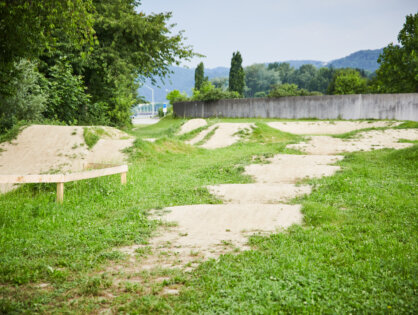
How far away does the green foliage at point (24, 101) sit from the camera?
14.3m

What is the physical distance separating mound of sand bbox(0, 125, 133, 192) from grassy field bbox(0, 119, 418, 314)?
293 centimetres

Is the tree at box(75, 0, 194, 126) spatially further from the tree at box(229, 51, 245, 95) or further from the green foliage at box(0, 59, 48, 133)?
the tree at box(229, 51, 245, 95)

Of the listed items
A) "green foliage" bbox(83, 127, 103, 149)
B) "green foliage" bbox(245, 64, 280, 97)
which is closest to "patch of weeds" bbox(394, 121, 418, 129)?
"green foliage" bbox(83, 127, 103, 149)

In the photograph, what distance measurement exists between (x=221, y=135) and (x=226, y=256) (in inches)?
625

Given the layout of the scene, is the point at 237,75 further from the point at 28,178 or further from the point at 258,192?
the point at 28,178

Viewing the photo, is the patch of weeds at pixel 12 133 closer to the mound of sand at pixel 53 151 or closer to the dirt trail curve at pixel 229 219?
the mound of sand at pixel 53 151

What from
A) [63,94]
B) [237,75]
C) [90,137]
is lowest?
[90,137]

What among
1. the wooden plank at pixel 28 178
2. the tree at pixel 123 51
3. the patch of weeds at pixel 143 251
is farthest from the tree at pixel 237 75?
the patch of weeds at pixel 143 251

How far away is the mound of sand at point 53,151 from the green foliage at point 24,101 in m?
1.83

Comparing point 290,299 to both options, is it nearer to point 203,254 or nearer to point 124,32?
point 203,254

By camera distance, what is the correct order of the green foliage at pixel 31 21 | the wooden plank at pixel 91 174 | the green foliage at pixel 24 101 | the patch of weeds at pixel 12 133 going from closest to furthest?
the green foliage at pixel 31 21
the wooden plank at pixel 91 174
the patch of weeds at pixel 12 133
the green foliage at pixel 24 101

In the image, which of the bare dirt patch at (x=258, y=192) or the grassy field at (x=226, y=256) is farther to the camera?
the bare dirt patch at (x=258, y=192)

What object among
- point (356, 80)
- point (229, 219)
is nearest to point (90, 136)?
point (229, 219)

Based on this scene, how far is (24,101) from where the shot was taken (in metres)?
14.6
